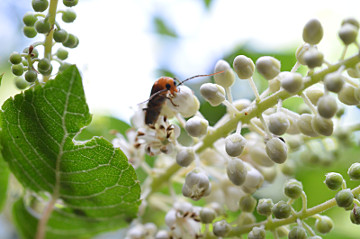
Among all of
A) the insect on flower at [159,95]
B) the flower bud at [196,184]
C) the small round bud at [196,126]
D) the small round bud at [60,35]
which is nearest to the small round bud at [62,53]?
the small round bud at [60,35]

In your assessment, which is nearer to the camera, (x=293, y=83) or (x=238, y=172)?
(x=293, y=83)

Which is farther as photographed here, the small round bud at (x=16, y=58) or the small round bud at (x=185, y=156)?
the small round bud at (x=185, y=156)

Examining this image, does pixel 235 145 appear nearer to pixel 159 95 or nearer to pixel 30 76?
pixel 159 95

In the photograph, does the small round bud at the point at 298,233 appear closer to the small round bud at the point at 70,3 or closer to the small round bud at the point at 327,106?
the small round bud at the point at 327,106

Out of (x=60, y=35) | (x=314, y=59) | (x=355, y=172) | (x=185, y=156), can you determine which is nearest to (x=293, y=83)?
(x=314, y=59)

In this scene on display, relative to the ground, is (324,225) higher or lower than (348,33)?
lower

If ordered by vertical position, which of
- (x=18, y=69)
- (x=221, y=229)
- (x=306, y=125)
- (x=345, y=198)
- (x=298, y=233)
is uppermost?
(x=18, y=69)

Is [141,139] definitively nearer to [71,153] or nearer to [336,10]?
[71,153]
